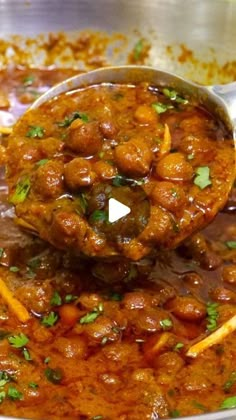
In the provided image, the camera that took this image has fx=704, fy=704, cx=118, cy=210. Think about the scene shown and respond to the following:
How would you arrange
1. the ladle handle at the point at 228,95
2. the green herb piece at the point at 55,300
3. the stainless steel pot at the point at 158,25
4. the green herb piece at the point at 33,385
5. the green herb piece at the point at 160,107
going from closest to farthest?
the green herb piece at the point at 33,385
the green herb piece at the point at 55,300
the ladle handle at the point at 228,95
the green herb piece at the point at 160,107
the stainless steel pot at the point at 158,25

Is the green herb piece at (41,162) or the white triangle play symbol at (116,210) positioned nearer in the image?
the white triangle play symbol at (116,210)

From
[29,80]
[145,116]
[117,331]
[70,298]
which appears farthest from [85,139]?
[29,80]

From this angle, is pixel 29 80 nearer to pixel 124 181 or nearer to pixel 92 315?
pixel 124 181

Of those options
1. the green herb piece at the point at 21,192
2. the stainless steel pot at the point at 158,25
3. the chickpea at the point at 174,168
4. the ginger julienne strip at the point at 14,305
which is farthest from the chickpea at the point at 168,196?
the stainless steel pot at the point at 158,25

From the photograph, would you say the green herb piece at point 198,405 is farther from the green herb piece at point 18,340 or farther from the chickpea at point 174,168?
the chickpea at point 174,168

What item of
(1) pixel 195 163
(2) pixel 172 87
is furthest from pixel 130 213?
(2) pixel 172 87

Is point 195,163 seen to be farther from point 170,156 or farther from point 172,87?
point 172,87
